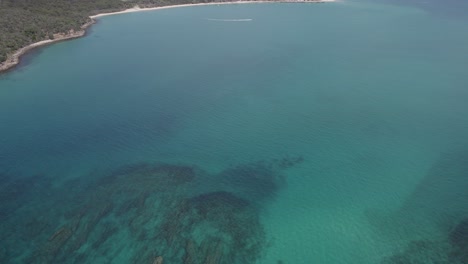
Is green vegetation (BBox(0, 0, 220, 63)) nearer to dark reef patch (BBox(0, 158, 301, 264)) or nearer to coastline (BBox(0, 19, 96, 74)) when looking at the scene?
coastline (BBox(0, 19, 96, 74))

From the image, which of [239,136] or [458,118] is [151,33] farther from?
[458,118]

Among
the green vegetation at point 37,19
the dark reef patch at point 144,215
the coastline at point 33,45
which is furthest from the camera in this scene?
the green vegetation at point 37,19

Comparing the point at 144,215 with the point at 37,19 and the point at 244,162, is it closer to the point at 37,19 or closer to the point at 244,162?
the point at 244,162

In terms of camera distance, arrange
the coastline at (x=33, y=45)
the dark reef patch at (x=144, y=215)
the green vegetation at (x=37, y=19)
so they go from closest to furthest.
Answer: the dark reef patch at (x=144, y=215) → the coastline at (x=33, y=45) → the green vegetation at (x=37, y=19)

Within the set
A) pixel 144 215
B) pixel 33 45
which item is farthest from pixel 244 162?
pixel 33 45

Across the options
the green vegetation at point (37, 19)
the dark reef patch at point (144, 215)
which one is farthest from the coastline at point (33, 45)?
the dark reef patch at point (144, 215)

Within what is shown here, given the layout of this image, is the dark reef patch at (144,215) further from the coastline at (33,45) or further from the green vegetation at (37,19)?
the green vegetation at (37,19)

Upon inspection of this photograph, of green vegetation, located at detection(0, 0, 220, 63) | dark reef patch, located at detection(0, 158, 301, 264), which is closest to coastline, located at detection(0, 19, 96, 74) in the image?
green vegetation, located at detection(0, 0, 220, 63)
